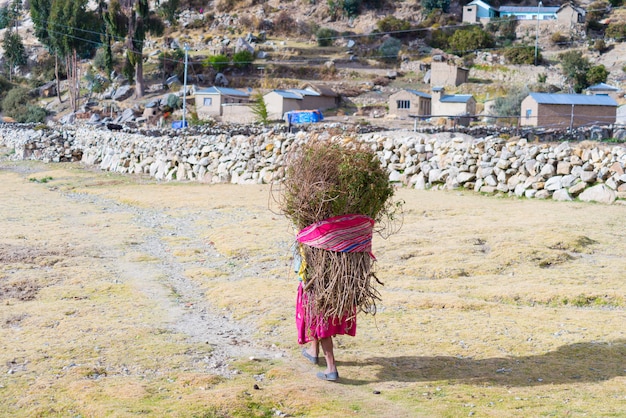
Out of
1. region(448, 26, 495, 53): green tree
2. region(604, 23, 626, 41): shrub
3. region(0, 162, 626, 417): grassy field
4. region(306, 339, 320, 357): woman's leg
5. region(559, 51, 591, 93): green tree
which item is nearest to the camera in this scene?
region(0, 162, 626, 417): grassy field

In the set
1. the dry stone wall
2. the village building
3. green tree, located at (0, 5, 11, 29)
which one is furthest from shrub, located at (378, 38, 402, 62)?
green tree, located at (0, 5, 11, 29)

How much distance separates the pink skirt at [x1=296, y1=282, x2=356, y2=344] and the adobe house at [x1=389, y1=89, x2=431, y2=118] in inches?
2011

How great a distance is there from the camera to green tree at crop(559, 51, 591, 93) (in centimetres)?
6874

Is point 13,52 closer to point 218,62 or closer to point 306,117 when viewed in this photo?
point 218,62

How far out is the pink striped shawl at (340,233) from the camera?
6406 millimetres

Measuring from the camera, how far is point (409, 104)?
5772 centimetres

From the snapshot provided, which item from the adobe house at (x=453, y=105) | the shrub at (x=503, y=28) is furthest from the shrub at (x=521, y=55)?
the adobe house at (x=453, y=105)

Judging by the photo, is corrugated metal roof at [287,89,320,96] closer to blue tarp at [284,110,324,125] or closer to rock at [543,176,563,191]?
blue tarp at [284,110,324,125]

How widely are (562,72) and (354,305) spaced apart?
234 feet

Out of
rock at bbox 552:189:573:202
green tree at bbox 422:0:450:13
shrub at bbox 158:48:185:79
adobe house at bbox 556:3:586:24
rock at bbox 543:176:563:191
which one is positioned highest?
green tree at bbox 422:0:450:13

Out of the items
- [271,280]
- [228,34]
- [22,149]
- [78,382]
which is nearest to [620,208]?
[271,280]

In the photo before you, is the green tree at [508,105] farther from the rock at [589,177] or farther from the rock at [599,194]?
the rock at [599,194]

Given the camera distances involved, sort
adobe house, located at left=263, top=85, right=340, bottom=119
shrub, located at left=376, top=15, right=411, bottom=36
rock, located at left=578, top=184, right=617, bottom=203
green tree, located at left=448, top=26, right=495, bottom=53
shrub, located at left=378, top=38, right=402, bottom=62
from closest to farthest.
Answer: rock, located at left=578, top=184, right=617, bottom=203
adobe house, located at left=263, top=85, right=340, bottom=119
green tree, located at left=448, top=26, right=495, bottom=53
shrub, located at left=378, top=38, right=402, bottom=62
shrub, located at left=376, top=15, right=411, bottom=36

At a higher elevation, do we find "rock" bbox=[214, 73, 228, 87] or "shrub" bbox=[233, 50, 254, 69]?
"shrub" bbox=[233, 50, 254, 69]
